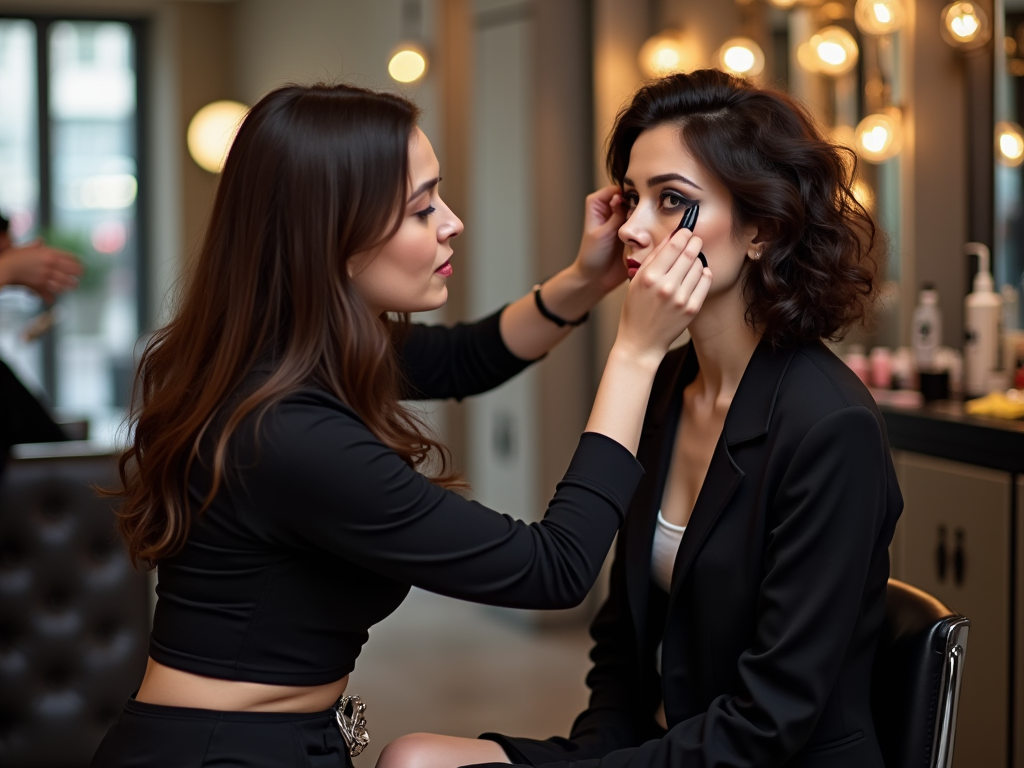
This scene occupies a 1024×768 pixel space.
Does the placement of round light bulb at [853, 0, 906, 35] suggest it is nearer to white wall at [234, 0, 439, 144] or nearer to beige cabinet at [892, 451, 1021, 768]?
beige cabinet at [892, 451, 1021, 768]

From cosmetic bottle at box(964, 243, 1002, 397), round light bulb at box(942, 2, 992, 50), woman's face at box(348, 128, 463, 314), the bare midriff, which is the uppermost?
round light bulb at box(942, 2, 992, 50)

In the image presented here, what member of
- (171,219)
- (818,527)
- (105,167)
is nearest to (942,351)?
(818,527)

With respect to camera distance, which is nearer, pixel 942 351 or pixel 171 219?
pixel 942 351

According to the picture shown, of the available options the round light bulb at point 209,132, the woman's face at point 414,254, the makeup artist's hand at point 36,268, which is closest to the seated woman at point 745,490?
the woman's face at point 414,254

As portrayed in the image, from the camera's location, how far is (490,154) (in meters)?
4.55

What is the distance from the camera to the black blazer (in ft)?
4.15

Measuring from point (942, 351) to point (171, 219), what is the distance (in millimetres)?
5290

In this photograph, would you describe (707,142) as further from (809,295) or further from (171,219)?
(171,219)

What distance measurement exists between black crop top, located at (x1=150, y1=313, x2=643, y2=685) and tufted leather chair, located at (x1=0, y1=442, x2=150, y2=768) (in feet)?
3.10

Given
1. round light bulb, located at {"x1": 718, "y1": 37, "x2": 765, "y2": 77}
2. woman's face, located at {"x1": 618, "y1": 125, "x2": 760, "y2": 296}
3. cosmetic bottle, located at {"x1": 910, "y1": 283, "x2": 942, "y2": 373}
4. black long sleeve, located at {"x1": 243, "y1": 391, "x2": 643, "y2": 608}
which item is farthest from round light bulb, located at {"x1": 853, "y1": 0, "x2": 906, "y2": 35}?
black long sleeve, located at {"x1": 243, "y1": 391, "x2": 643, "y2": 608}

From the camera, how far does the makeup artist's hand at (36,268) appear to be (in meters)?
2.21

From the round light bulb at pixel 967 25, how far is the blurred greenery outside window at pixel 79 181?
5.42 metres

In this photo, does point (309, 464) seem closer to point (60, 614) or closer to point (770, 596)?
point (770, 596)

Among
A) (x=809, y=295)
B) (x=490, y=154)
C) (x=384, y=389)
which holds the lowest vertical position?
(x=384, y=389)
